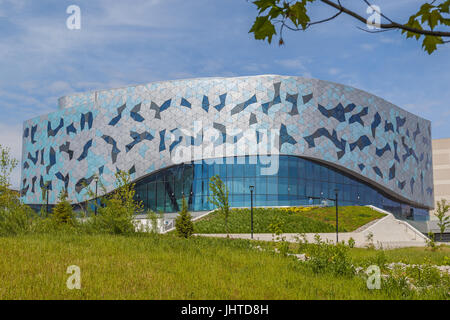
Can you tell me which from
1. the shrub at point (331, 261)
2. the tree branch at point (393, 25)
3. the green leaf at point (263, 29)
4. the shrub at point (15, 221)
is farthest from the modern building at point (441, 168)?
the green leaf at point (263, 29)

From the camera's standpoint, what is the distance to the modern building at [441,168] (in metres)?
92.4

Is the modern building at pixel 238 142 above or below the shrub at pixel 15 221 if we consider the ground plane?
above

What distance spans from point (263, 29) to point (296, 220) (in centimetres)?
3946

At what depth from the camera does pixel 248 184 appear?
186 feet

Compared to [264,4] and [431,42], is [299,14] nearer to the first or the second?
[264,4]

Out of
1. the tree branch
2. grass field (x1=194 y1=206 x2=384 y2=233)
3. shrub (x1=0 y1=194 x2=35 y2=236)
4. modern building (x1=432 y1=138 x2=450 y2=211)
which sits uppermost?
modern building (x1=432 y1=138 x2=450 y2=211)

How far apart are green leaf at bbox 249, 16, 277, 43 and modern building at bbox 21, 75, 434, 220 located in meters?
51.7

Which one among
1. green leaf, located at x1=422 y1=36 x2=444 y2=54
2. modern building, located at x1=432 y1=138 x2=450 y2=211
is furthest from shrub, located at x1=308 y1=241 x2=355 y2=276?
modern building, located at x1=432 y1=138 x2=450 y2=211

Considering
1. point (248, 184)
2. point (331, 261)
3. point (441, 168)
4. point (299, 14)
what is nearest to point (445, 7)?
point (299, 14)

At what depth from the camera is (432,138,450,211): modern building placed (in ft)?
303

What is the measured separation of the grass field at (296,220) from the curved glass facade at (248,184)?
614cm

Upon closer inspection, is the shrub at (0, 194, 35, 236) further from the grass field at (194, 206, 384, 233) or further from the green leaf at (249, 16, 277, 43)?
the grass field at (194, 206, 384, 233)

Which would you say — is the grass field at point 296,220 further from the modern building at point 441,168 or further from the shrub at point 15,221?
the modern building at point 441,168
